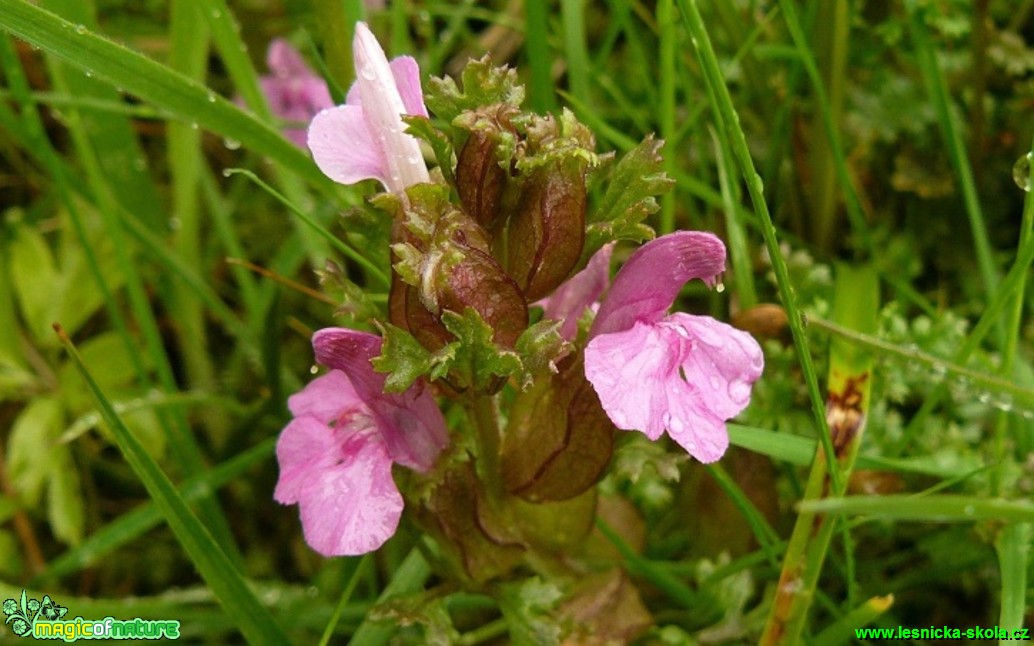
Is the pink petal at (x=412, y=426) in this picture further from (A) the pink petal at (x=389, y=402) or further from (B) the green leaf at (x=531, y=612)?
(B) the green leaf at (x=531, y=612)

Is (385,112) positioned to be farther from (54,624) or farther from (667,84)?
(54,624)

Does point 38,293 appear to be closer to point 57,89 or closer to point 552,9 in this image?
point 57,89

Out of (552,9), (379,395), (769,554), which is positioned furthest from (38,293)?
(769,554)

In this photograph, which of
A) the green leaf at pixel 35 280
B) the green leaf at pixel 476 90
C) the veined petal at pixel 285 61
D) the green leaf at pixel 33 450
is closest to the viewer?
the green leaf at pixel 476 90

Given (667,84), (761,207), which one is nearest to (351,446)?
(761,207)

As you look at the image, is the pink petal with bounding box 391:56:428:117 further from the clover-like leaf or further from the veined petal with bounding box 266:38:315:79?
the veined petal with bounding box 266:38:315:79

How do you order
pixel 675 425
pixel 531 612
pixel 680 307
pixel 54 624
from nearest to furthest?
1. pixel 675 425
2. pixel 531 612
3. pixel 54 624
4. pixel 680 307

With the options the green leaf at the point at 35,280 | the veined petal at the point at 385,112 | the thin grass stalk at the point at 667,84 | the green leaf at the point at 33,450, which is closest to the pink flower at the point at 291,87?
the green leaf at the point at 35,280
